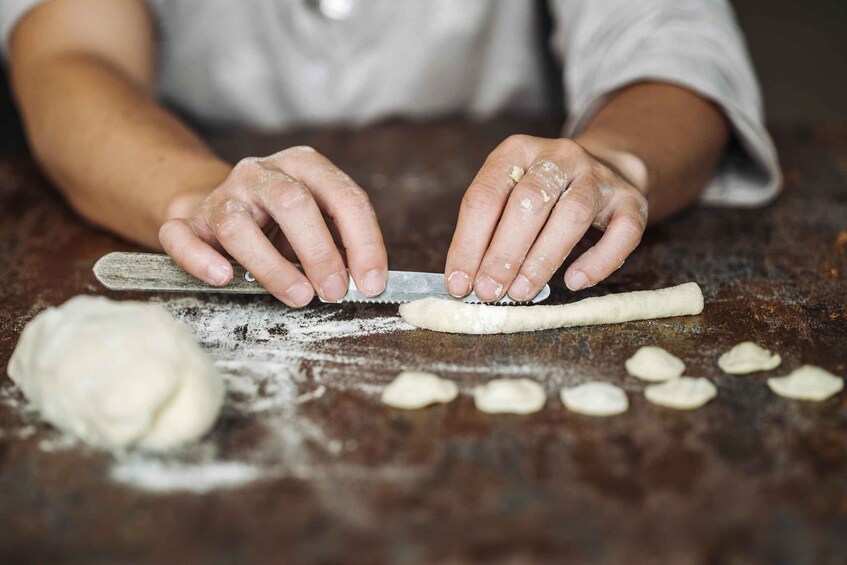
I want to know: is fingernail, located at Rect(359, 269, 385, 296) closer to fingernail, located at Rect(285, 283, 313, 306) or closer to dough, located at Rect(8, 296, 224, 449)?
fingernail, located at Rect(285, 283, 313, 306)

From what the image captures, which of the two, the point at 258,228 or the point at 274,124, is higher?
the point at 258,228

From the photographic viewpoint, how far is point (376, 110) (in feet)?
7.02

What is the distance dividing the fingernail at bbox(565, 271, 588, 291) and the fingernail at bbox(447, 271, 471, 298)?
16 cm

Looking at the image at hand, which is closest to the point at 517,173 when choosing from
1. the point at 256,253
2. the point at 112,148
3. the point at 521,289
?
the point at 521,289

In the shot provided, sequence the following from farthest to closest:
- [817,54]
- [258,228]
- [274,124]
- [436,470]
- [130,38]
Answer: [817,54]
[274,124]
[130,38]
[258,228]
[436,470]

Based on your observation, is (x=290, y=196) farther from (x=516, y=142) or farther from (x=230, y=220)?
(x=516, y=142)

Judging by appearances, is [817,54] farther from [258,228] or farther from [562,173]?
[258,228]

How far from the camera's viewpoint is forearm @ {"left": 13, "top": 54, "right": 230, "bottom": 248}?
1.40 metres

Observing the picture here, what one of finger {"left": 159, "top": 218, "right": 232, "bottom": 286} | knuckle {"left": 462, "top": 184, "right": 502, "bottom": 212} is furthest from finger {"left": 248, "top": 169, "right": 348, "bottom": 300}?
knuckle {"left": 462, "top": 184, "right": 502, "bottom": 212}

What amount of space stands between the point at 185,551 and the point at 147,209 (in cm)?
80

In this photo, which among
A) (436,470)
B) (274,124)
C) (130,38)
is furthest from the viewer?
(274,124)

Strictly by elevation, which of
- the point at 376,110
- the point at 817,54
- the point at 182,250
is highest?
the point at 182,250

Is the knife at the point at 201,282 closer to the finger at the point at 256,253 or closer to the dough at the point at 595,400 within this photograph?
the finger at the point at 256,253

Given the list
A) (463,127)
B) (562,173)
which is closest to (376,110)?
(463,127)
